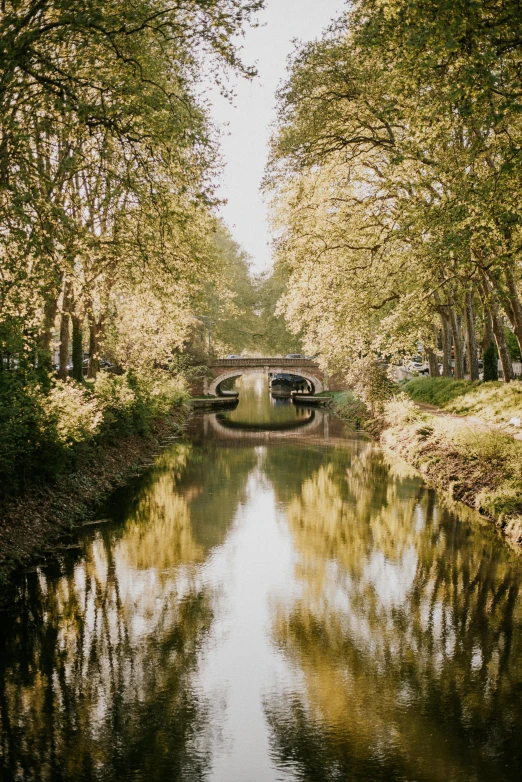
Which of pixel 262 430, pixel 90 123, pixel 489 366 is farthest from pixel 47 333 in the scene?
pixel 262 430

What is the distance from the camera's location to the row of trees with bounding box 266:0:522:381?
11234mm

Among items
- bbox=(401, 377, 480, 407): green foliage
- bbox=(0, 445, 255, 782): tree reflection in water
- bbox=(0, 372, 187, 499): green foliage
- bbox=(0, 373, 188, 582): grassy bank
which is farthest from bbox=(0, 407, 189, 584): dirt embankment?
bbox=(401, 377, 480, 407): green foliage

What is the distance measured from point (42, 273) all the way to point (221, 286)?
55.9 ft

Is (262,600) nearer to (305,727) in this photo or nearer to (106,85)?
(305,727)

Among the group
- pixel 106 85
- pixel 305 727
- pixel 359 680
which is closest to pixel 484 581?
pixel 359 680

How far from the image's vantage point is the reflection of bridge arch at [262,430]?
114ft

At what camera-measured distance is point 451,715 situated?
24.8 ft

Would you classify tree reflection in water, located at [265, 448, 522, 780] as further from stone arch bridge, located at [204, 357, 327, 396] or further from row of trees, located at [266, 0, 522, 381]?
stone arch bridge, located at [204, 357, 327, 396]

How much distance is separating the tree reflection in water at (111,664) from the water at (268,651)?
0.08 feet

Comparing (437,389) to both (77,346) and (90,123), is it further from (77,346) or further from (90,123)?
(90,123)

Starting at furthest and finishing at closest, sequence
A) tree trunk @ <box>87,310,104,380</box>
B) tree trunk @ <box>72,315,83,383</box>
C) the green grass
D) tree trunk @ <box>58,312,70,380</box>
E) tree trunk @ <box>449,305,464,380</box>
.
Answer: tree trunk @ <box>449,305,464,380</box> < tree trunk @ <box>87,310,104,380</box> < tree trunk @ <box>72,315,83,383</box> < tree trunk @ <box>58,312,70,380</box> < the green grass

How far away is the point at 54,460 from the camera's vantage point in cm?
1428

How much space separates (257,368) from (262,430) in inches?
749

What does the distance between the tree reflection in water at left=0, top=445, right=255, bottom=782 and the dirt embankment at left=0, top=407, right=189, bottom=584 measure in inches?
22.5
